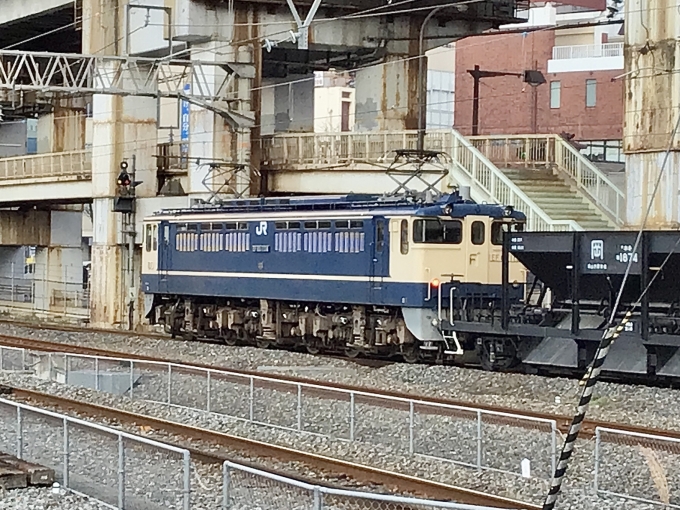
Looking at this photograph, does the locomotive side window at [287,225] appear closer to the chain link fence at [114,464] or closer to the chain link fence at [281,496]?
the chain link fence at [114,464]

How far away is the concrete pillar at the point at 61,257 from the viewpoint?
62750mm

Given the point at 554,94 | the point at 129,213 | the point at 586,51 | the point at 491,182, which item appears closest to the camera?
the point at 491,182

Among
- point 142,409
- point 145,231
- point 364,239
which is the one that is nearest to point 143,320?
point 145,231

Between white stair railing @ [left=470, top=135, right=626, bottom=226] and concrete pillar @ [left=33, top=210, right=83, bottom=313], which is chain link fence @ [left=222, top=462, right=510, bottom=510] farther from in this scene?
concrete pillar @ [left=33, top=210, right=83, bottom=313]

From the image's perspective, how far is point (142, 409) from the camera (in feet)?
70.5

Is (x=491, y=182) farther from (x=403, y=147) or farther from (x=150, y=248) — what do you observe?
(x=150, y=248)

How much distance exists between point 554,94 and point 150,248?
37104 millimetres

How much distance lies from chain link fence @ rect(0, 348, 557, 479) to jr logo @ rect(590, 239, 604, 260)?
6.09 m

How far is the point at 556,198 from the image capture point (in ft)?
119

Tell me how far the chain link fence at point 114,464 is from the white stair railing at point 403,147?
19.1m

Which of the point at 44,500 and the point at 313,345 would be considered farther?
the point at 313,345

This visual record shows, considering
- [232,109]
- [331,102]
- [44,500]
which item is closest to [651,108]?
[232,109]

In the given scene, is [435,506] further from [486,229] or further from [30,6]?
[30,6]

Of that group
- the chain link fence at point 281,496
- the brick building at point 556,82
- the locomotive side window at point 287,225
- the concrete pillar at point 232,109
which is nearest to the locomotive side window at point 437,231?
the locomotive side window at point 287,225
